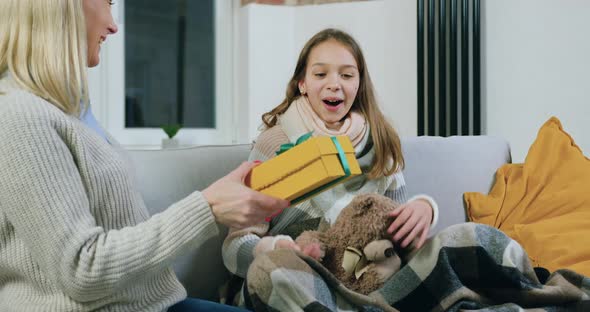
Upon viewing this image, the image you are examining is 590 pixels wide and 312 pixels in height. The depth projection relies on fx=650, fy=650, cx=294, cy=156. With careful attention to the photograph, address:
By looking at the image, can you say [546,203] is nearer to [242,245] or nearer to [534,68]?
[242,245]

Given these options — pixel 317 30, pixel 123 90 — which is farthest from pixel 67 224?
pixel 317 30

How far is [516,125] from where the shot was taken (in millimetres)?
2941

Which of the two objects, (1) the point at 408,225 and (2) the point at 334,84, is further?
(2) the point at 334,84

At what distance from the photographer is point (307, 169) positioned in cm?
85

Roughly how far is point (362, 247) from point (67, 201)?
57 centimetres

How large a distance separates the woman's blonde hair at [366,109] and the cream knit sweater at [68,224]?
2.45 ft

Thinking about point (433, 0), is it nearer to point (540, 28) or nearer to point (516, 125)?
point (540, 28)

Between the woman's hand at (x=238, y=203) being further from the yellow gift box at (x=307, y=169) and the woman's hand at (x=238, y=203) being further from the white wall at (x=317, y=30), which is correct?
the white wall at (x=317, y=30)

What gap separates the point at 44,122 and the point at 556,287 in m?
0.97

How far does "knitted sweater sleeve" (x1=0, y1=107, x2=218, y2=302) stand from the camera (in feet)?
2.78

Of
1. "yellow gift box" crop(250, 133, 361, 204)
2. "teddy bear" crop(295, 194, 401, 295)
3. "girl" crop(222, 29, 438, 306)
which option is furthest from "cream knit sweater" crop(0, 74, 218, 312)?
"girl" crop(222, 29, 438, 306)

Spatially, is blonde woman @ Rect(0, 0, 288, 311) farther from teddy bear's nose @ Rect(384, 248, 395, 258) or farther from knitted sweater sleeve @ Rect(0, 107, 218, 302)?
teddy bear's nose @ Rect(384, 248, 395, 258)

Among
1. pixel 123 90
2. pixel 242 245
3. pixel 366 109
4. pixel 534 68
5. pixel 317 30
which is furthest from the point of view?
pixel 317 30

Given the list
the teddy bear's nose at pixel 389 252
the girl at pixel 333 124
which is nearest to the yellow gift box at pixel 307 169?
the teddy bear's nose at pixel 389 252
